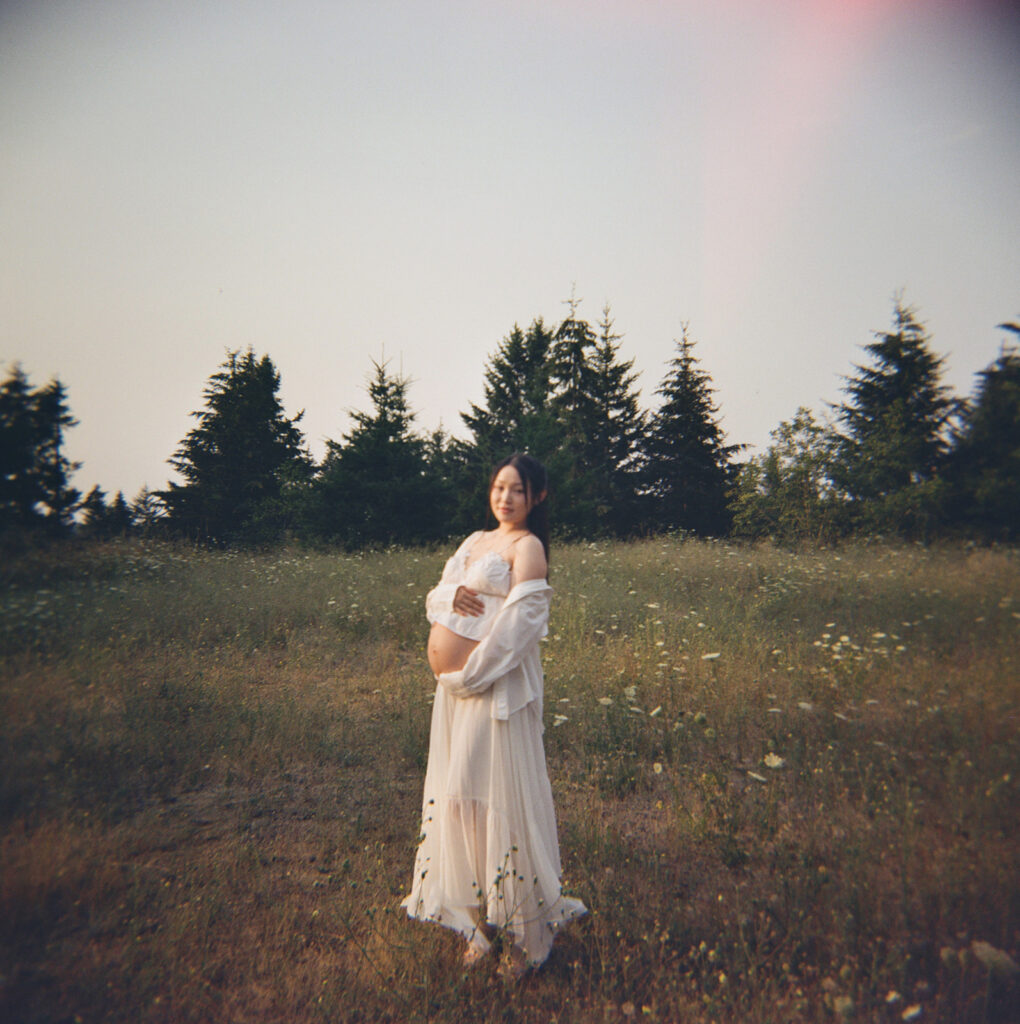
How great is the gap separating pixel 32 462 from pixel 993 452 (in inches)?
159

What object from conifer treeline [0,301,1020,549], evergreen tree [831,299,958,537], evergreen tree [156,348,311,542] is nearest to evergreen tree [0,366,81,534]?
conifer treeline [0,301,1020,549]

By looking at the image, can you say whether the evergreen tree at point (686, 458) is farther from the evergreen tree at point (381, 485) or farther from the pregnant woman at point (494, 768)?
the pregnant woman at point (494, 768)

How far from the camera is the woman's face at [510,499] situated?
8.96ft

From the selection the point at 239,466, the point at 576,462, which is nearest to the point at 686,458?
the point at 576,462

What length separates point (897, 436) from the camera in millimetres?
2842

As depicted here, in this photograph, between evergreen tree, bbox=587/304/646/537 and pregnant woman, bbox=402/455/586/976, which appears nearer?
pregnant woman, bbox=402/455/586/976

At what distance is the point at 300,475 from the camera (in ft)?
→ 53.7

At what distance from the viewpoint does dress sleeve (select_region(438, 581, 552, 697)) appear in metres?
2.43

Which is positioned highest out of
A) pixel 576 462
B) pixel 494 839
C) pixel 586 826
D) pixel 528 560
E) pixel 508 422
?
pixel 508 422

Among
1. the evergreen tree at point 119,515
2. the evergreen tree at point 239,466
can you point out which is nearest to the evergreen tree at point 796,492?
the evergreen tree at point 119,515

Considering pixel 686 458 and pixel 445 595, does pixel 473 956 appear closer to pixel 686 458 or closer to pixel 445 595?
pixel 445 595

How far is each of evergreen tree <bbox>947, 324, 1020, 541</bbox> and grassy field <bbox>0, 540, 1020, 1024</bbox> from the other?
17cm

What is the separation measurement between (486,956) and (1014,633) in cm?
263

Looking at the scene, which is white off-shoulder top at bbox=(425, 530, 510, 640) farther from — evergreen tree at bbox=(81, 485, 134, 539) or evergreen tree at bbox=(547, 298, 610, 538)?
evergreen tree at bbox=(547, 298, 610, 538)
